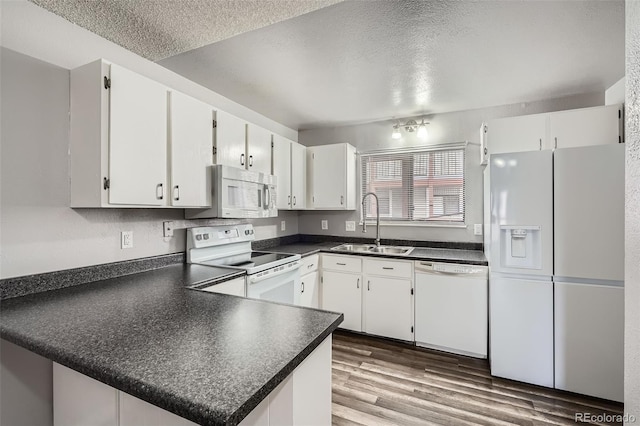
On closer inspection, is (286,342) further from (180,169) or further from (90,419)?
(180,169)

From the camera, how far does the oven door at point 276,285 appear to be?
210 cm

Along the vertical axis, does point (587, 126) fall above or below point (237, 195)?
above

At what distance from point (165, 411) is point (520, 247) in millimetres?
2423

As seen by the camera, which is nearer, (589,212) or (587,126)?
(589,212)

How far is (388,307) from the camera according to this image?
2.88 meters

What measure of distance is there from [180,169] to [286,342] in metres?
1.48

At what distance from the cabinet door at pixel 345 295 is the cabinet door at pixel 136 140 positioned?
6.34ft

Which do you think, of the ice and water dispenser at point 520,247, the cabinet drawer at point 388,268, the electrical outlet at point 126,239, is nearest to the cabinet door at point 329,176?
the cabinet drawer at point 388,268

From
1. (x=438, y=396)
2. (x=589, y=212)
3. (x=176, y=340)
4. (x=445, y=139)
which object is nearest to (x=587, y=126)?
(x=589, y=212)

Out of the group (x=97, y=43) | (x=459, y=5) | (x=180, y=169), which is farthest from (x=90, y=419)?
(x=459, y=5)

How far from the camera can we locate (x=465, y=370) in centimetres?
238

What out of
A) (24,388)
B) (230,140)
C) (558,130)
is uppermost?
(558,130)

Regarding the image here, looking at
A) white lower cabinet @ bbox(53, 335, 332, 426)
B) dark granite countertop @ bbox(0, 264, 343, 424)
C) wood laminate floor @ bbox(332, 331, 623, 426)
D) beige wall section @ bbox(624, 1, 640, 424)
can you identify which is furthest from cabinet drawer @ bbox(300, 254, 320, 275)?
beige wall section @ bbox(624, 1, 640, 424)

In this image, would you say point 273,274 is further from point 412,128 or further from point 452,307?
point 412,128
